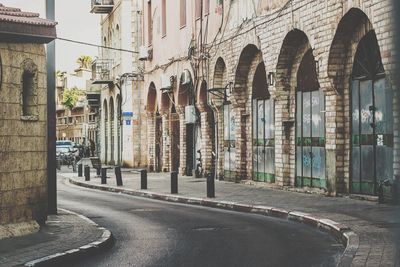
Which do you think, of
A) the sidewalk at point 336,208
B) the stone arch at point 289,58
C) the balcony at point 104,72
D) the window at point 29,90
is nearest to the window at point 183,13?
the sidewalk at point 336,208

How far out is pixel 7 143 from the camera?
11055 mm

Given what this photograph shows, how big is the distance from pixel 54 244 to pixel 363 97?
9.13m

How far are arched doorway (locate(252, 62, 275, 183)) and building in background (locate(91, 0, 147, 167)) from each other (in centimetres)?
1445

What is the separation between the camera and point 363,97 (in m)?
17.0

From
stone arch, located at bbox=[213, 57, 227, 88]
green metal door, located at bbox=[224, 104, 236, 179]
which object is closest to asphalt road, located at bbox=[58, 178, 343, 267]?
green metal door, located at bbox=[224, 104, 236, 179]

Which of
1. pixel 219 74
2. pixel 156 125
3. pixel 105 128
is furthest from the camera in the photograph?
pixel 105 128

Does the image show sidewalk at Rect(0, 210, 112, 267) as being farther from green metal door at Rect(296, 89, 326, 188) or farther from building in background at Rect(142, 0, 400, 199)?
green metal door at Rect(296, 89, 326, 188)

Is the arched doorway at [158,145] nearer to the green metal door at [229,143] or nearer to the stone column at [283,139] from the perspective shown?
the green metal door at [229,143]

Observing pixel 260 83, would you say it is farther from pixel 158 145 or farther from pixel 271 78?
pixel 158 145

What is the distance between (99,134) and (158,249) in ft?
153

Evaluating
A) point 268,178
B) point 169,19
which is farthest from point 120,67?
point 268,178

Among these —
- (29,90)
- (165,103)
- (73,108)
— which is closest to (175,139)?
(165,103)

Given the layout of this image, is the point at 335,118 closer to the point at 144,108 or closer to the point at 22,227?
the point at 22,227

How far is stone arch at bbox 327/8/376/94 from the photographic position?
16984 mm
